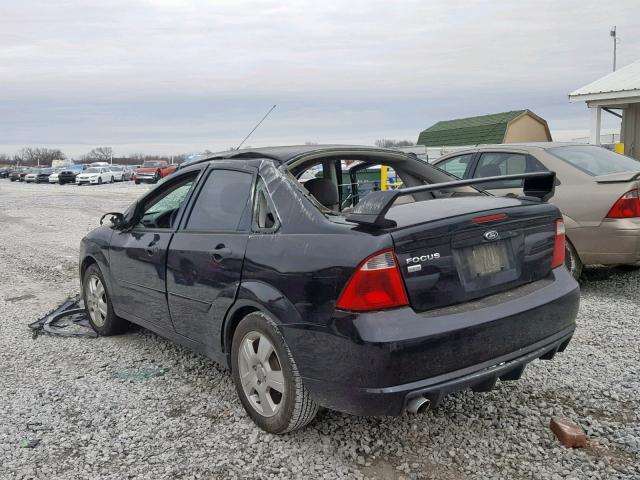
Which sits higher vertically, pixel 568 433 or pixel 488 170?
pixel 488 170

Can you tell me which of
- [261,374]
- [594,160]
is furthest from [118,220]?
[594,160]

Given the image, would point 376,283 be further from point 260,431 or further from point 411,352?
point 260,431

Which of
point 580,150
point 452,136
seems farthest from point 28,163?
point 580,150

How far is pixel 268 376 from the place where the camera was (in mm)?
3268

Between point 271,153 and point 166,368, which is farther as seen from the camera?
point 166,368

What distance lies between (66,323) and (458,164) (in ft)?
16.3

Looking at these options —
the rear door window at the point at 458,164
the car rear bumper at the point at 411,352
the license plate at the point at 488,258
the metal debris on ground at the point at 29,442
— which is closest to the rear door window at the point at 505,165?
the rear door window at the point at 458,164

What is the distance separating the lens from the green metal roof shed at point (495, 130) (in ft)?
91.8

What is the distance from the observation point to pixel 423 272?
2828 mm

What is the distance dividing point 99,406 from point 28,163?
101976 mm

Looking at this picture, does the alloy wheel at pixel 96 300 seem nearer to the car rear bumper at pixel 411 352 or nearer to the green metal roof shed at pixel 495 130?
the car rear bumper at pixel 411 352

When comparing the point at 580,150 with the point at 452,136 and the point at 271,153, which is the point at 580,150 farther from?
the point at 452,136

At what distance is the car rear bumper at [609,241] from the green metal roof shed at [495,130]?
22038 mm

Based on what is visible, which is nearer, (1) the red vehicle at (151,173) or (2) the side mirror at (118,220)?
(2) the side mirror at (118,220)
